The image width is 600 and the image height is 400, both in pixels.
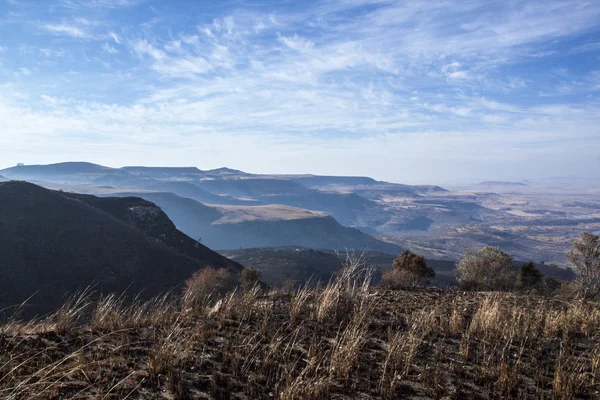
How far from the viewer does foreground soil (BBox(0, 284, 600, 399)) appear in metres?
4.22

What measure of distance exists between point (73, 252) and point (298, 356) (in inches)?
1949

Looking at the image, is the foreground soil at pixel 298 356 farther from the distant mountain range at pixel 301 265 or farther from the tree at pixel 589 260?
the distant mountain range at pixel 301 265

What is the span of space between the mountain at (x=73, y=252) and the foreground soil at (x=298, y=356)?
31.5m

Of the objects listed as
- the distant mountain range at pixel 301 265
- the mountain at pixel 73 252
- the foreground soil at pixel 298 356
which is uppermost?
the foreground soil at pixel 298 356

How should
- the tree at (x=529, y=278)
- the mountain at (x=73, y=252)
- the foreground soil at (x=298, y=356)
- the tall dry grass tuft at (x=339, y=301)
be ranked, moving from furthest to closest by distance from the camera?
the mountain at (x=73, y=252) < the tree at (x=529, y=278) < the tall dry grass tuft at (x=339, y=301) < the foreground soil at (x=298, y=356)

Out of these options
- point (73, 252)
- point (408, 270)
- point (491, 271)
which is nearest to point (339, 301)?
point (408, 270)

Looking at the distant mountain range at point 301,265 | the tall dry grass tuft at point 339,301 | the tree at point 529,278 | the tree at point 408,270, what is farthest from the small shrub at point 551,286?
the distant mountain range at point 301,265

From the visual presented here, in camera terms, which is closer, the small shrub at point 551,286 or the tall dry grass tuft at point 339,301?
the tall dry grass tuft at point 339,301

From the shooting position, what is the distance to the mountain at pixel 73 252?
39094mm

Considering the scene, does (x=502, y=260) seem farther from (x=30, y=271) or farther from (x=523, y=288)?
(x=30, y=271)

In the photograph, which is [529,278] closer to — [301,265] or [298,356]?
[298,356]

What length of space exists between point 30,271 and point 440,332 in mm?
46006

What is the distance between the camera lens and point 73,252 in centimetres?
4612

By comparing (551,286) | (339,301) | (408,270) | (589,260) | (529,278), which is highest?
(339,301)
